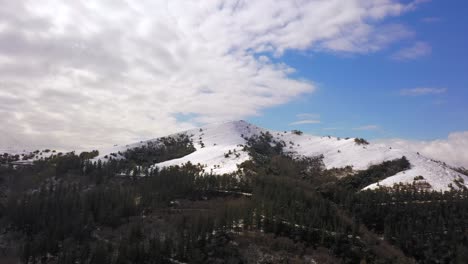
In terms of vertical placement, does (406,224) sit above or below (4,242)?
above

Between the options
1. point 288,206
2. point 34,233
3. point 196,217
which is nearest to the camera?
point 196,217

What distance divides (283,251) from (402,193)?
3438 inches

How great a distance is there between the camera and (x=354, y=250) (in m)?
148

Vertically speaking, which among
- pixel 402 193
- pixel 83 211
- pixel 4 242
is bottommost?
pixel 4 242

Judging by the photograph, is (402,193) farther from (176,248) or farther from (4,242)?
(4,242)

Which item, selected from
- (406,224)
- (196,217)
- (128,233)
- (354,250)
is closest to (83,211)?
(128,233)

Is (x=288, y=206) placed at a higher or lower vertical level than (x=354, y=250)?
higher

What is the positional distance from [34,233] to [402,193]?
175m

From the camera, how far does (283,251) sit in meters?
141

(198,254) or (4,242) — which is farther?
(4,242)

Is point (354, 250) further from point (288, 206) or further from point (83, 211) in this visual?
point (83, 211)

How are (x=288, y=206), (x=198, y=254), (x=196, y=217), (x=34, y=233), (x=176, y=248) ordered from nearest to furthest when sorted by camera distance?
(x=198, y=254), (x=176, y=248), (x=196, y=217), (x=288, y=206), (x=34, y=233)

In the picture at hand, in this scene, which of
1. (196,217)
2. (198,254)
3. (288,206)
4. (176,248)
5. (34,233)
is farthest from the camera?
(34,233)

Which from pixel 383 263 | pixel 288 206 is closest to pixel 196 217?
pixel 288 206
